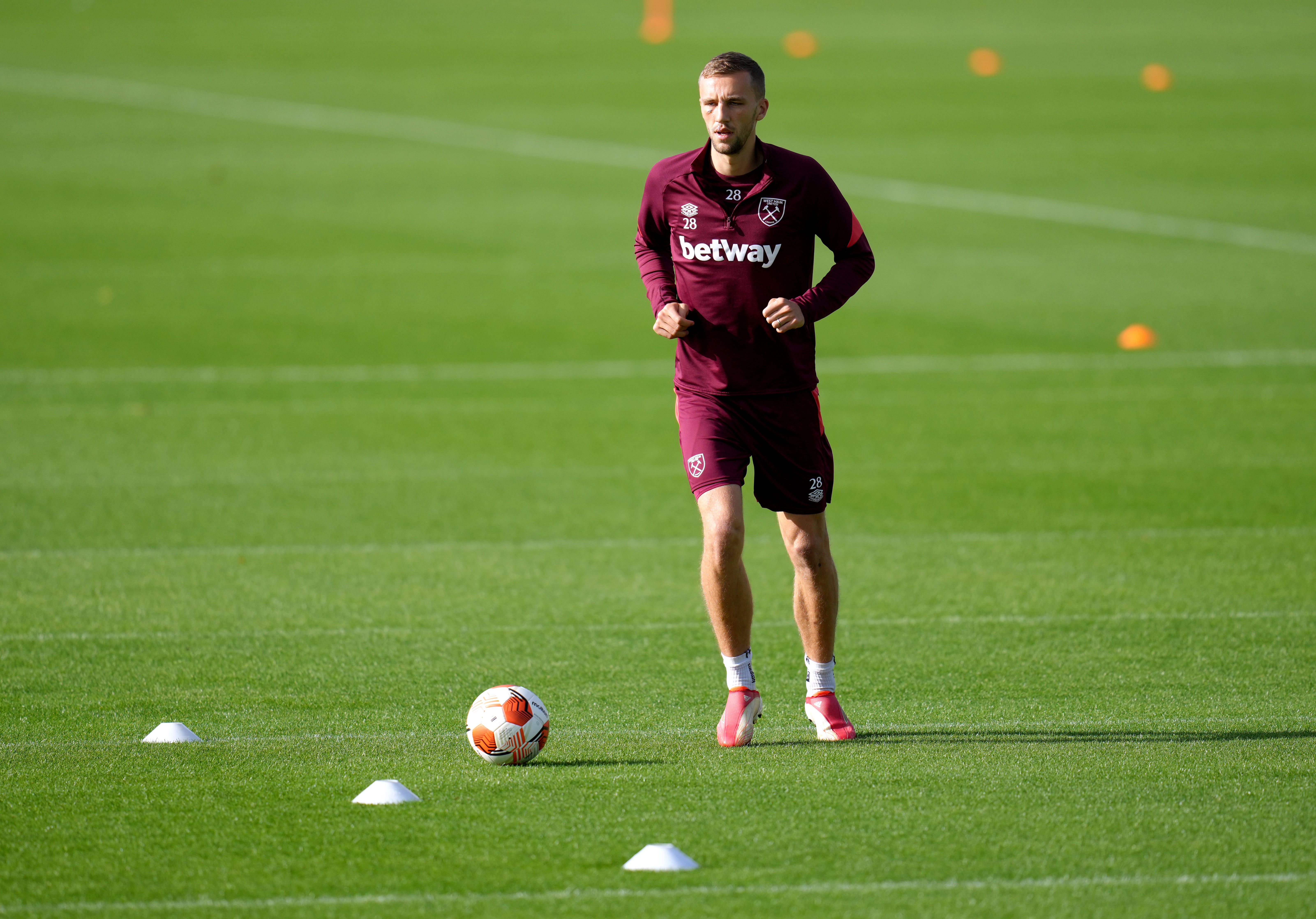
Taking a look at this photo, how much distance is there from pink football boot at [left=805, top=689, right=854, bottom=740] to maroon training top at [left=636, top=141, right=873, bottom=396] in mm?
1219

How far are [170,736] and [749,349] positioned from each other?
2.74 m

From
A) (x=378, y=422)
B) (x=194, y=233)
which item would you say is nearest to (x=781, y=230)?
(x=378, y=422)

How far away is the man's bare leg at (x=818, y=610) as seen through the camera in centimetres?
702

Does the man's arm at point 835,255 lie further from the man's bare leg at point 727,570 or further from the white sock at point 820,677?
the white sock at point 820,677

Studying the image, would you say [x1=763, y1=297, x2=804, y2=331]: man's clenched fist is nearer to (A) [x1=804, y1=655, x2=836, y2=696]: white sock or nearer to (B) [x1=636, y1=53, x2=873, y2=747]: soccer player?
(B) [x1=636, y1=53, x2=873, y2=747]: soccer player

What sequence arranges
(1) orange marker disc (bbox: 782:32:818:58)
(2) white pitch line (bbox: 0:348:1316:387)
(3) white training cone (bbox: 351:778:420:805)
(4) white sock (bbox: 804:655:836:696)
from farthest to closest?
(1) orange marker disc (bbox: 782:32:818:58), (2) white pitch line (bbox: 0:348:1316:387), (4) white sock (bbox: 804:655:836:696), (3) white training cone (bbox: 351:778:420:805)

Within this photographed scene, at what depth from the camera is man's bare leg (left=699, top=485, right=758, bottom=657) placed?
6.87 m

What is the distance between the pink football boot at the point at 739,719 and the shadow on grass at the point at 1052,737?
8 cm

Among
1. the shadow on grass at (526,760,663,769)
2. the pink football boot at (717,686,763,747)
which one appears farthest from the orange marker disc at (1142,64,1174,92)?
the shadow on grass at (526,760,663,769)

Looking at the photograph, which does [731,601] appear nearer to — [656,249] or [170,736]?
[656,249]

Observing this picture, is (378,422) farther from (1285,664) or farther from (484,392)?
(1285,664)

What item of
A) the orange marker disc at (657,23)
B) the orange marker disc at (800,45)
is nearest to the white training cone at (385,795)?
the orange marker disc at (800,45)

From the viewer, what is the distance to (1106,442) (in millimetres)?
13688

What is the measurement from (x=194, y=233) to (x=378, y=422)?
9.74 metres
